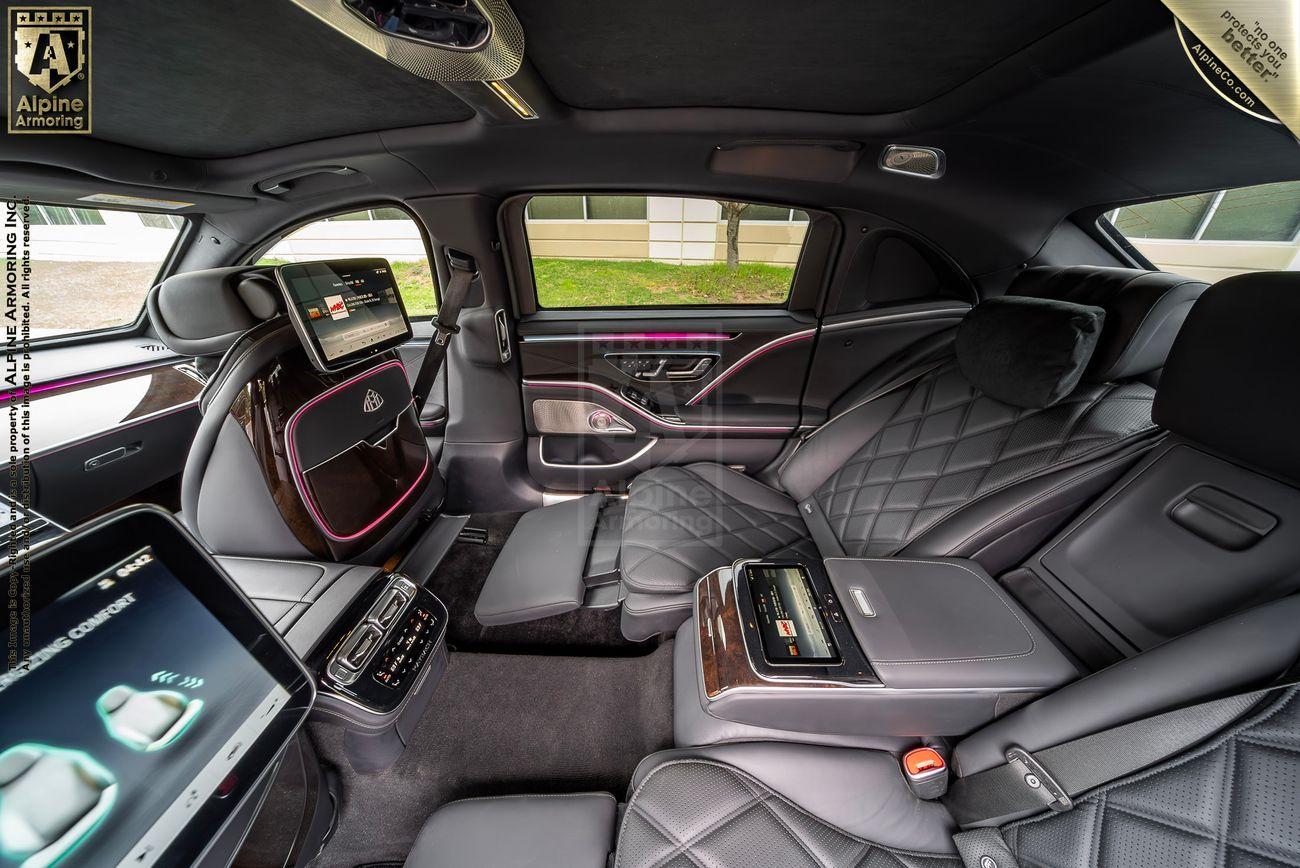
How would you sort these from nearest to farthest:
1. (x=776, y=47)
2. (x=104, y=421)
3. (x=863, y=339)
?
(x=776, y=47)
(x=104, y=421)
(x=863, y=339)

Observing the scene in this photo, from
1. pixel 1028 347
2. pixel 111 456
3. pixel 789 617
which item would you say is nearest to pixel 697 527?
pixel 789 617

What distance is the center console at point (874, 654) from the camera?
0.91m

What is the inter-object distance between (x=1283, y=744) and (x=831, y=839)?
685 mm

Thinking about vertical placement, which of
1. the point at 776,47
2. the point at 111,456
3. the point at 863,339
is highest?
the point at 776,47

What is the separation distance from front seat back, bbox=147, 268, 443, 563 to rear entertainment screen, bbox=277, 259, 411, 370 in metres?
0.10

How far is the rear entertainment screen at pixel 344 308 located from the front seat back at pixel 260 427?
0.34ft

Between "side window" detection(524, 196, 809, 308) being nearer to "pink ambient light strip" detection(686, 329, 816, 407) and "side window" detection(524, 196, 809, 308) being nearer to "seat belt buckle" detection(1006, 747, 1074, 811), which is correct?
"pink ambient light strip" detection(686, 329, 816, 407)

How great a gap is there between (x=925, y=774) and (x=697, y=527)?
2.95 feet

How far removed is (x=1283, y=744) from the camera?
622mm

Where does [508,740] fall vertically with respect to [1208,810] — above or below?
below

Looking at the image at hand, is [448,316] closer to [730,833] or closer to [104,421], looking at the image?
[104,421]

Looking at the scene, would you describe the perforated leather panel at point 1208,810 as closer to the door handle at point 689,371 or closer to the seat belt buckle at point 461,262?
the door handle at point 689,371

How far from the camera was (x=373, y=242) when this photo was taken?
232 cm

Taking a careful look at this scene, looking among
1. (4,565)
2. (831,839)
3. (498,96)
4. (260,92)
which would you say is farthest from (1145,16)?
(260,92)
